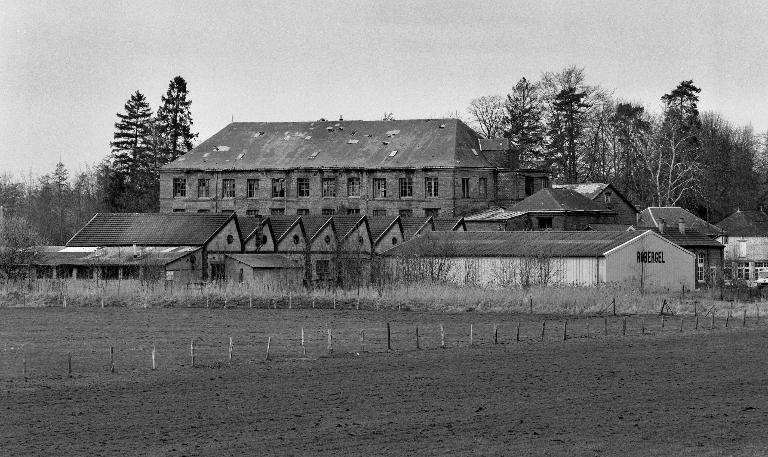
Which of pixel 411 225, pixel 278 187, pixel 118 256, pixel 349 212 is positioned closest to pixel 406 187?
pixel 349 212

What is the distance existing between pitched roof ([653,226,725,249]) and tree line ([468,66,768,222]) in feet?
77.3

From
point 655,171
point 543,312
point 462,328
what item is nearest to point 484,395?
point 462,328

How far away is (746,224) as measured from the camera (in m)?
97.4

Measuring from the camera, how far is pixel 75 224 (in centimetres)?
11888

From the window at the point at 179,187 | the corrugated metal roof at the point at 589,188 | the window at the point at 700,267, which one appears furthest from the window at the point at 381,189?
the window at the point at 700,267

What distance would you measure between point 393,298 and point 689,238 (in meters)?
30.0

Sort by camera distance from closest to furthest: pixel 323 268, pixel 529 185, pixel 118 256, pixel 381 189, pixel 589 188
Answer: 1. pixel 118 256
2. pixel 323 268
3. pixel 589 188
4. pixel 381 189
5. pixel 529 185

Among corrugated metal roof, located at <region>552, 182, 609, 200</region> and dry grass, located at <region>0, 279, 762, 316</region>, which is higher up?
corrugated metal roof, located at <region>552, 182, 609, 200</region>

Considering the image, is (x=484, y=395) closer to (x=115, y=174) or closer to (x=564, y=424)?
(x=564, y=424)

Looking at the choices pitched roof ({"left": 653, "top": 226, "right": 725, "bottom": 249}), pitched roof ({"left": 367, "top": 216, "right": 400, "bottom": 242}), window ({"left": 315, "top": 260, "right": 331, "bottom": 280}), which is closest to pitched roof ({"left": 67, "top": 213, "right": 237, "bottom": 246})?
window ({"left": 315, "top": 260, "right": 331, "bottom": 280})

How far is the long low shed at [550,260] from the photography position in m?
68.1

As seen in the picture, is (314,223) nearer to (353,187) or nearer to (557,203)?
(353,187)

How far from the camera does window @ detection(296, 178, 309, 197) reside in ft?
321

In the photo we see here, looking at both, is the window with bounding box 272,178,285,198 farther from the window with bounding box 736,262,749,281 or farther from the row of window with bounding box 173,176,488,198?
the window with bounding box 736,262,749,281
